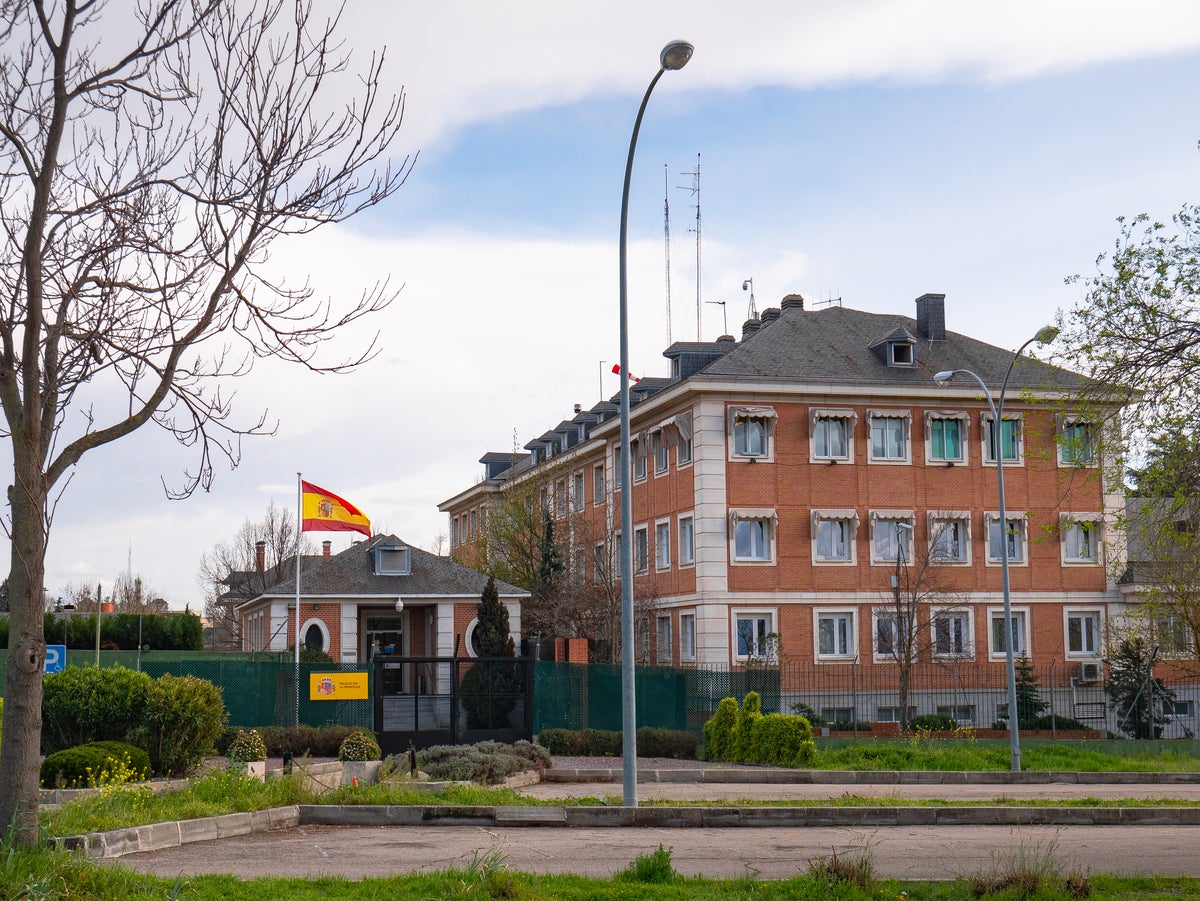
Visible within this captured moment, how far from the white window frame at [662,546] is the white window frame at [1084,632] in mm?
14334

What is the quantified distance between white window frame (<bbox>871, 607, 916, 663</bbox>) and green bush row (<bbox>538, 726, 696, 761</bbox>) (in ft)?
46.7

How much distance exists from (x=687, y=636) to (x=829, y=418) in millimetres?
9087

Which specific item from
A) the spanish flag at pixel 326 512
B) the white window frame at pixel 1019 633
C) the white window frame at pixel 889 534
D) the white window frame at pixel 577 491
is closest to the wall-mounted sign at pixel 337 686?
the spanish flag at pixel 326 512

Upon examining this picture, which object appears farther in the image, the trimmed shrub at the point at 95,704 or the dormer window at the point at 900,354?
the dormer window at the point at 900,354

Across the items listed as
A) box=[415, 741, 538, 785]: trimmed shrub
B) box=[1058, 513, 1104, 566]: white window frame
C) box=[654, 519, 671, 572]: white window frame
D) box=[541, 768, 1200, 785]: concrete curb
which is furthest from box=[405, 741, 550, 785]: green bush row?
box=[1058, 513, 1104, 566]: white window frame

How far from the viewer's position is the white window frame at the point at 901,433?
46.8 m

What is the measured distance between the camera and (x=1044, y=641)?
4756 cm

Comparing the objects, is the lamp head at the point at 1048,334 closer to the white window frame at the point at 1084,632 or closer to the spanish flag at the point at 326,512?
the spanish flag at the point at 326,512

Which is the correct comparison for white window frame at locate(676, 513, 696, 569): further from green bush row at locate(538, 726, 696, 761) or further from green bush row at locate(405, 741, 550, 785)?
green bush row at locate(405, 741, 550, 785)

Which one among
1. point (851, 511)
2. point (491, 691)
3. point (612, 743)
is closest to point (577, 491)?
point (851, 511)

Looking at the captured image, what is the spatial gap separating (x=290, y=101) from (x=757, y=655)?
1403 inches

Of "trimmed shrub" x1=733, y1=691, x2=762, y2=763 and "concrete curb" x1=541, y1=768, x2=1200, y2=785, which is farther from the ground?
"trimmed shrub" x1=733, y1=691, x2=762, y2=763

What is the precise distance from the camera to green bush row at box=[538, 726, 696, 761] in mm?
32156

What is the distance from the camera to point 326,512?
37.7 meters
